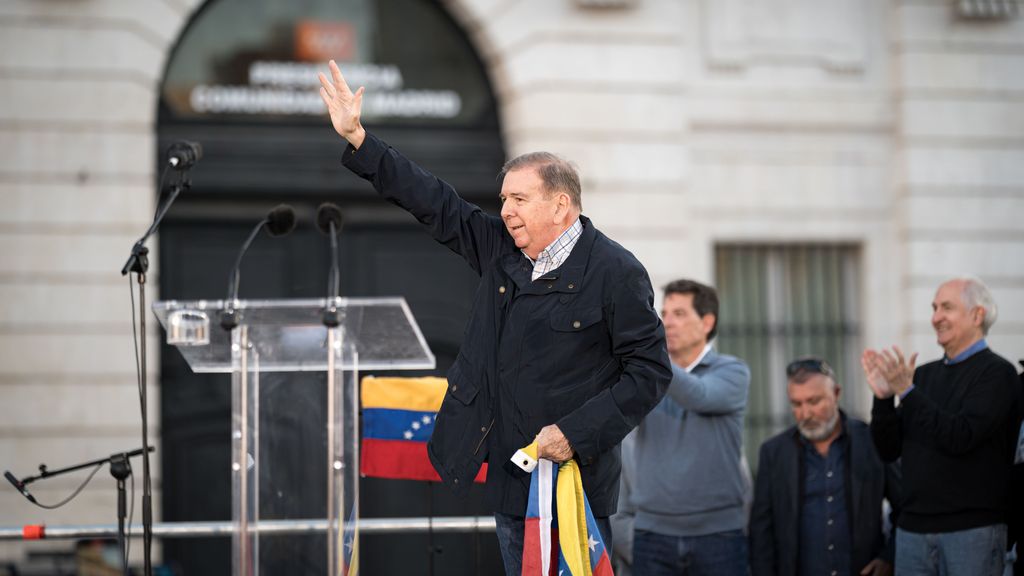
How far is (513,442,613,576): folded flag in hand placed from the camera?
4.34m

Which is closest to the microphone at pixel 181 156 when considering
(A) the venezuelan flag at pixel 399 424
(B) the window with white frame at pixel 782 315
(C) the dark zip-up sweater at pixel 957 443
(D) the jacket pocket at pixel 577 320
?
(A) the venezuelan flag at pixel 399 424

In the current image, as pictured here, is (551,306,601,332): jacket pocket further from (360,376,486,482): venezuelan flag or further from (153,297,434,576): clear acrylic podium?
(360,376,486,482): venezuelan flag

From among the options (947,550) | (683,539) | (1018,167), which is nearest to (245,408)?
(683,539)

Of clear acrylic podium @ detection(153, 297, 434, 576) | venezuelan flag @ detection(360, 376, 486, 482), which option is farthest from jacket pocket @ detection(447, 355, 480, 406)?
venezuelan flag @ detection(360, 376, 486, 482)

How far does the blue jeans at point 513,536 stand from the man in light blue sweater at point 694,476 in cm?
145

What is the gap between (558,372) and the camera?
4477mm

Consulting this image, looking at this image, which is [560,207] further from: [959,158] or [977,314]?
[959,158]

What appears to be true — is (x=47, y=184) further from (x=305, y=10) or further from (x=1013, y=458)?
(x=1013, y=458)

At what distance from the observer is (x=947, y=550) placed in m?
5.77

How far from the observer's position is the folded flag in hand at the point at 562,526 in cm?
434

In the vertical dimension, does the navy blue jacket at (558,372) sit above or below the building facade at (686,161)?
below

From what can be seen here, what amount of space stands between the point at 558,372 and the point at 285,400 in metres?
1.58

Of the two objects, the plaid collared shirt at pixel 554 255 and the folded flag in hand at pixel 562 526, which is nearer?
the folded flag in hand at pixel 562 526

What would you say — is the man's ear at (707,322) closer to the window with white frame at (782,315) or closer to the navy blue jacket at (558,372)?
the navy blue jacket at (558,372)
